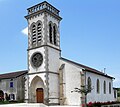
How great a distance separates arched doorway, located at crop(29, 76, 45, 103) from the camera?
108 ft

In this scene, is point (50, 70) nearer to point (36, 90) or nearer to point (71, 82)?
point (71, 82)

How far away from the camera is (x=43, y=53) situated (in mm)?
32344

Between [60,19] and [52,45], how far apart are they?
5.14 metres

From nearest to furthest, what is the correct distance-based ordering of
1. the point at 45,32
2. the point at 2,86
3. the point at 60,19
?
the point at 45,32 → the point at 60,19 → the point at 2,86

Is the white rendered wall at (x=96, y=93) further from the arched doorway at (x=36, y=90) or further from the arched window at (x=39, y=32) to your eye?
the arched window at (x=39, y=32)

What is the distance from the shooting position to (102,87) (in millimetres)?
38062

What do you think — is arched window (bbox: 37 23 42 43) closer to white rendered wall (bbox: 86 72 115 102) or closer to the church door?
the church door

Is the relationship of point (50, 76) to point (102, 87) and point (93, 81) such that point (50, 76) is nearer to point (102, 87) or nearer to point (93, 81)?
point (93, 81)

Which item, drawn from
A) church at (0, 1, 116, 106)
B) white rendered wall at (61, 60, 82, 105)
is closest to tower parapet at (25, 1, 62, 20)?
church at (0, 1, 116, 106)

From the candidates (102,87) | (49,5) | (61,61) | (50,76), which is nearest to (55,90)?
(50,76)

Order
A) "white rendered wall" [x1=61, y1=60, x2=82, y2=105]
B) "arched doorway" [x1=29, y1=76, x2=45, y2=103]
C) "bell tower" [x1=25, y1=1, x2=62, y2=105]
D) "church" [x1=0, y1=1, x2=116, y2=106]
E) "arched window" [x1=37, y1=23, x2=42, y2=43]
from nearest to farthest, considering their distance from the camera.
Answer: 1. "white rendered wall" [x1=61, y1=60, x2=82, y2=105]
2. "church" [x1=0, y1=1, x2=116, y2=106]
3. "bell tower" [x1=25, y1=1, x2=62, y2=105]
4. "arched doorway" [x1=29, y1=76, x2=45, y2=103]
5. "arched window" [x1=37, y1=23, x2=42, y2=43]

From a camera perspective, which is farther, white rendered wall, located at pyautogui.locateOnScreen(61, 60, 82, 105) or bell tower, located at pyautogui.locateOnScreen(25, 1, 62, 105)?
bell tower, located at pyautogui.locateOnScreen(25, 1, 62, 105)

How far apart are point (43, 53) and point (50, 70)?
2.55 metres

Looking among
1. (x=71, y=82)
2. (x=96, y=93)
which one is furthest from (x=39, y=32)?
(x=96, y=93)
